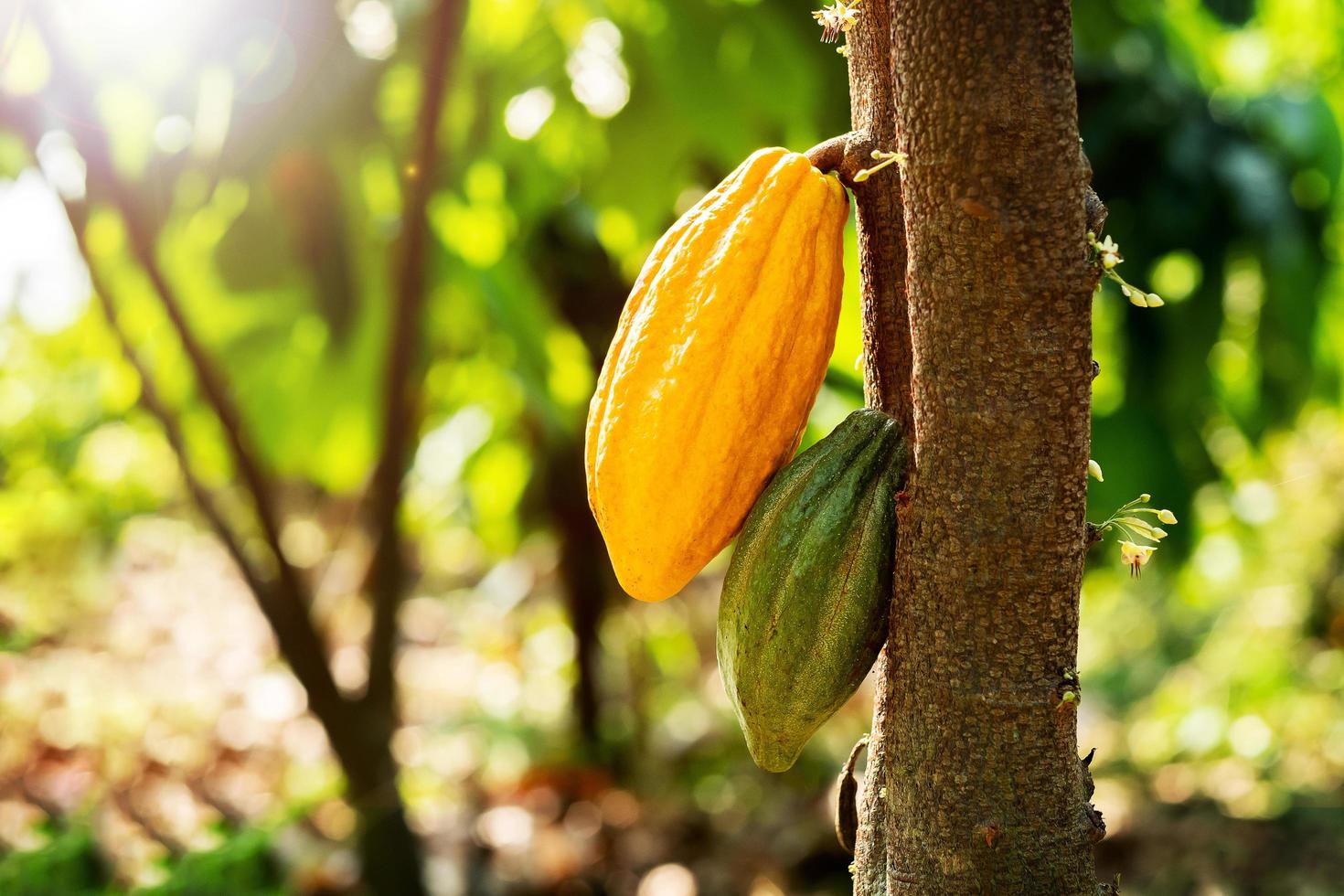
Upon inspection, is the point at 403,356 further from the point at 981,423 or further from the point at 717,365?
the point at 981,423

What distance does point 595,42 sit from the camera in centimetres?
203

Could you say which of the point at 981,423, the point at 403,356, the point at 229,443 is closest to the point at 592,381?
the point at 403,356

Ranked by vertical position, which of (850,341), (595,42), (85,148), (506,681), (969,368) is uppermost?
(85,148)

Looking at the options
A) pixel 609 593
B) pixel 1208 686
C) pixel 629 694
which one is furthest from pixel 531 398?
pixel 1208 686

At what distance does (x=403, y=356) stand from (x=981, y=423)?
1.66m

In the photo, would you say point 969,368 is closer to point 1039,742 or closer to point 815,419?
point 1039,742

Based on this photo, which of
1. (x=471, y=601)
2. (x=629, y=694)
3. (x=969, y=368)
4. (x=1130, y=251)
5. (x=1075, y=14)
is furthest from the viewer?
(x=471, y=601)

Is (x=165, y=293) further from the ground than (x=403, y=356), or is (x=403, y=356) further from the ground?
(x=165, y=293)

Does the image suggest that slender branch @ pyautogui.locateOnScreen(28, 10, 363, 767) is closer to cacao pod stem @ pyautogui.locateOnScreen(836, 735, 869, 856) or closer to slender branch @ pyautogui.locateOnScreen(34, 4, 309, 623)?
slender branch @ pyautogui.locateOnScreen(34, 4, 309, 623)

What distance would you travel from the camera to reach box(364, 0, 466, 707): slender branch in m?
1.89

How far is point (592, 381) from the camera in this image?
2.68 metres

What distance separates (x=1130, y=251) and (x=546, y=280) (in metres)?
1.45

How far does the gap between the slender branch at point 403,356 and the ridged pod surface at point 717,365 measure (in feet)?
4.16

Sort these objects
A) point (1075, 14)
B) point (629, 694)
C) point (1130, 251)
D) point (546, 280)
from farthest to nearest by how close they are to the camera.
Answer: point (629, 694), point (546, 280), point (1130, 251), point (1075, 14)
